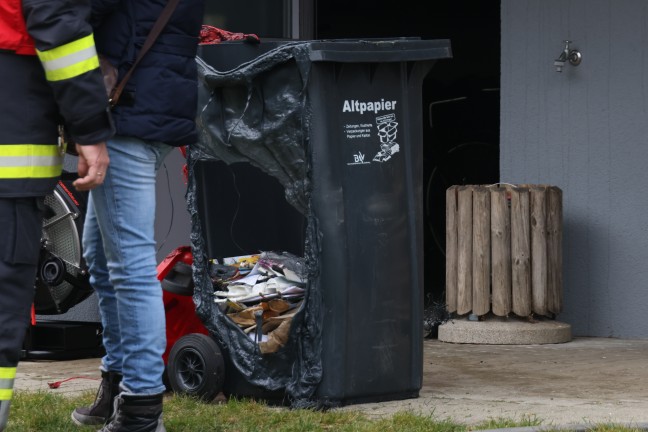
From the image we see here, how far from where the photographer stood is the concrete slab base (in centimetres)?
777

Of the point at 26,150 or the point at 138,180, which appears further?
the point at 138,180

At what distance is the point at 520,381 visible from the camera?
6.26 meters

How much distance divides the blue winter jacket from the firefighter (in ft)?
1.35

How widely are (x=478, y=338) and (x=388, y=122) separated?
8.80 ft

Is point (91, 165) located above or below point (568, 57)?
below

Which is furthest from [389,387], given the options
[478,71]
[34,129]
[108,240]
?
[478,71]

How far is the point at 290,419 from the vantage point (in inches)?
201

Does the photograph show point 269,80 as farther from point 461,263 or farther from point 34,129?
point 461,263

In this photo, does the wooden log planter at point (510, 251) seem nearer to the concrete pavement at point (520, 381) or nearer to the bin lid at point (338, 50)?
the concrete pavement at point (520, 381)

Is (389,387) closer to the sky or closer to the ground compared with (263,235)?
closer to the ground

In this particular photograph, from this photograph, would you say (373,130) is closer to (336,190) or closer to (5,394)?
(336,190)

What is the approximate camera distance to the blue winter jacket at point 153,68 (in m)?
4.47

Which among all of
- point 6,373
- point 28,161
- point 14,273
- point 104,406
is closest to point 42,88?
point 28,161

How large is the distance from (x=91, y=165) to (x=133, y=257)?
0.51 meters
